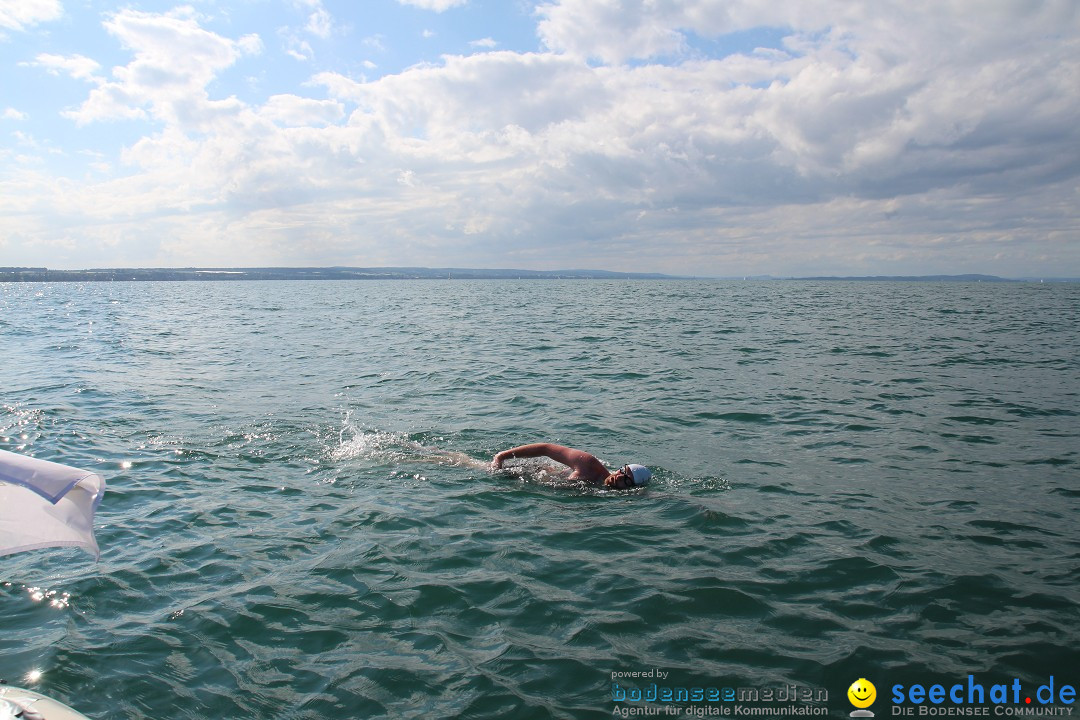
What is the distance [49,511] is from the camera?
4.77 m

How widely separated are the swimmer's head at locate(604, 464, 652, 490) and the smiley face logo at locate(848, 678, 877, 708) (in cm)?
500

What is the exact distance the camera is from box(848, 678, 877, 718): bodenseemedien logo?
507 cm

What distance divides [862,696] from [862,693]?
1.3 inches

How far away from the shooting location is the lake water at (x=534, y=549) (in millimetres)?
5484

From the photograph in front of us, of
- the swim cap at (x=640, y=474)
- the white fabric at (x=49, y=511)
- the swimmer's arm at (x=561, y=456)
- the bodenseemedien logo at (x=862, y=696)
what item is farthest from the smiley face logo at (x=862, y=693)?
the white fabric at (x=49, y=511)

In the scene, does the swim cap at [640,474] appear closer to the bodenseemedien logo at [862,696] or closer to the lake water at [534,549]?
the lake water at [534,549]

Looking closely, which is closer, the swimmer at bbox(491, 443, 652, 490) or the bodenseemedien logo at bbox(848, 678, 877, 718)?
the bodenseemedien logo at bbox(848, 678, 877, 718)

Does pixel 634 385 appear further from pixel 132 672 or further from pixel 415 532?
pixel 132 672

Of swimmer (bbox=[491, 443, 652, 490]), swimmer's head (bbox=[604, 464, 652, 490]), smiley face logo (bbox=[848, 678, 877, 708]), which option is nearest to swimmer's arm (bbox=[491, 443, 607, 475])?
swimmer (bbox=[491, 443, 652, 490])

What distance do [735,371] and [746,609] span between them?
1575 centimetres

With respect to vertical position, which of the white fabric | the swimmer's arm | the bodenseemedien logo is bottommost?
the bodenseemedien logo

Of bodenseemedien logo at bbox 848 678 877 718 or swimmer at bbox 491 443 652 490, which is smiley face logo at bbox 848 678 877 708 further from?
swimmer at bbox 491 443 652 490

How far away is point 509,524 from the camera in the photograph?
351 inches

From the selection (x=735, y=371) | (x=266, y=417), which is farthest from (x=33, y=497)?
(x=735, y=371)
